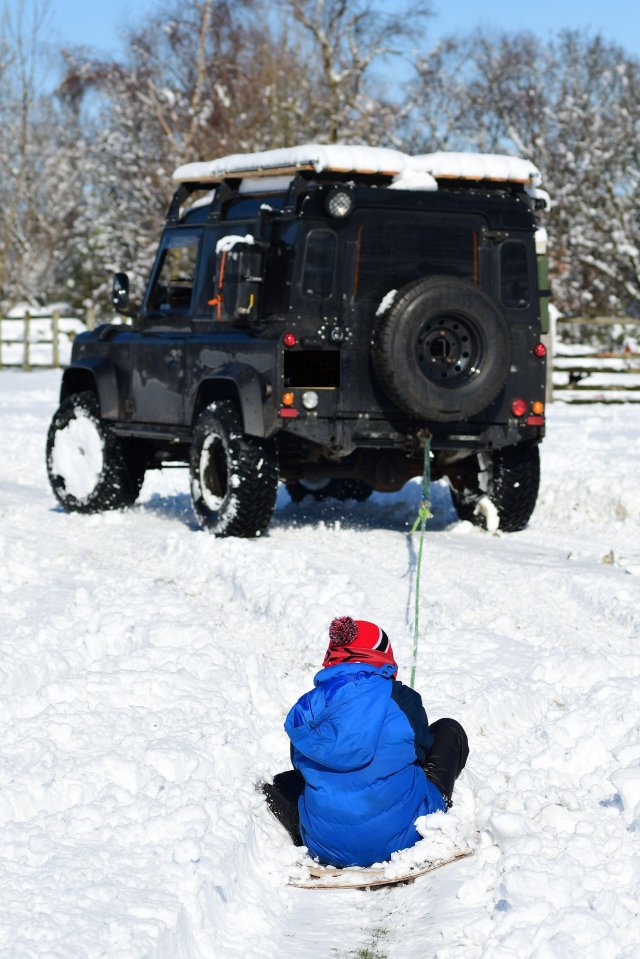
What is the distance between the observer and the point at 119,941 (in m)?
3.89

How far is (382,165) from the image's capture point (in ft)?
32.7

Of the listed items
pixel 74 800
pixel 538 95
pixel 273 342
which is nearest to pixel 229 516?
pixel 273 342

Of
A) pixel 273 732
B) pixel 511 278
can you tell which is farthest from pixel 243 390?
pixel 273 732

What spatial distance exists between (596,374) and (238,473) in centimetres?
1796

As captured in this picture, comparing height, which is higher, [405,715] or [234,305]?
[234,305]

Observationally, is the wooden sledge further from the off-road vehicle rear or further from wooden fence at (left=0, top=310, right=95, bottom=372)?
wooden fence at (left=0, top=310, right=95, bottom=372)

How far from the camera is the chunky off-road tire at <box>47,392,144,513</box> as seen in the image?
39.2 feet

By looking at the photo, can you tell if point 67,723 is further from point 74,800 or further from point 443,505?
point 443,505

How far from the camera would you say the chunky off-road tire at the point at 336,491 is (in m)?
12.6

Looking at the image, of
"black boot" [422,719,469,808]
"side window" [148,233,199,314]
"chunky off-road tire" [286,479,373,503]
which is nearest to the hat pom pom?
"black boot" [422,719,469,808]

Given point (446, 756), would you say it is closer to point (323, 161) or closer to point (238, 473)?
point (238, 473)

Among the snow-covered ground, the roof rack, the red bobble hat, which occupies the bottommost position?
the snow-covered ground

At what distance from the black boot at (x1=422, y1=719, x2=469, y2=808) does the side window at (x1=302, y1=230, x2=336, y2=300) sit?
4.84 metres

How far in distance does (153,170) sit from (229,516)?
2512 centimetres
